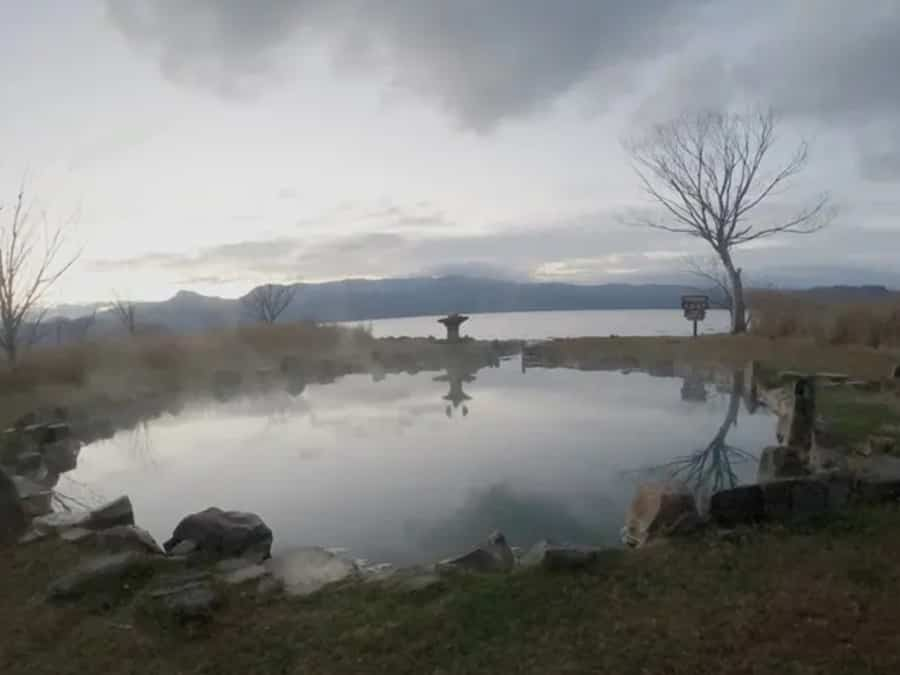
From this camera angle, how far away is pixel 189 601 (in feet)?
8.89

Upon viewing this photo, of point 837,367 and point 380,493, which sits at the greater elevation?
point 837,367

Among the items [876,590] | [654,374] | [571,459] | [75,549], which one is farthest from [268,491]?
[654,374]

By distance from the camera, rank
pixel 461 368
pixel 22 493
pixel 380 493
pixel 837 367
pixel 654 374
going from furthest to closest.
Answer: pixel 461 368, pixel 654 374, pixel 837 367, pixel 380 493, pixel 22 493

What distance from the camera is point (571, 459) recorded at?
221 inches

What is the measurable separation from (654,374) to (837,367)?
2.60 metres

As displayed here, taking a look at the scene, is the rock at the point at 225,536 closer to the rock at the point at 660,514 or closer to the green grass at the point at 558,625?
the green grass at the point at 558,625

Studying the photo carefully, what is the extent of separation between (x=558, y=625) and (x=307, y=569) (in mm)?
1287

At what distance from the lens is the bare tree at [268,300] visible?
24.2m

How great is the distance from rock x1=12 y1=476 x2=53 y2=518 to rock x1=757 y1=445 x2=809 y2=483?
4.67 metres

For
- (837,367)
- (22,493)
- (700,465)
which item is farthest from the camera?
(837,367)

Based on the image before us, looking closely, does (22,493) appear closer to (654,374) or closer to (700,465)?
(700,465)

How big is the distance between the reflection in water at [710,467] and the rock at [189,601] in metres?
3.05

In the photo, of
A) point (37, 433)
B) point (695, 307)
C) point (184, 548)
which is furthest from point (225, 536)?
point (695, 307)

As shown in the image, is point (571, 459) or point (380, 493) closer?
point (380, 493)
